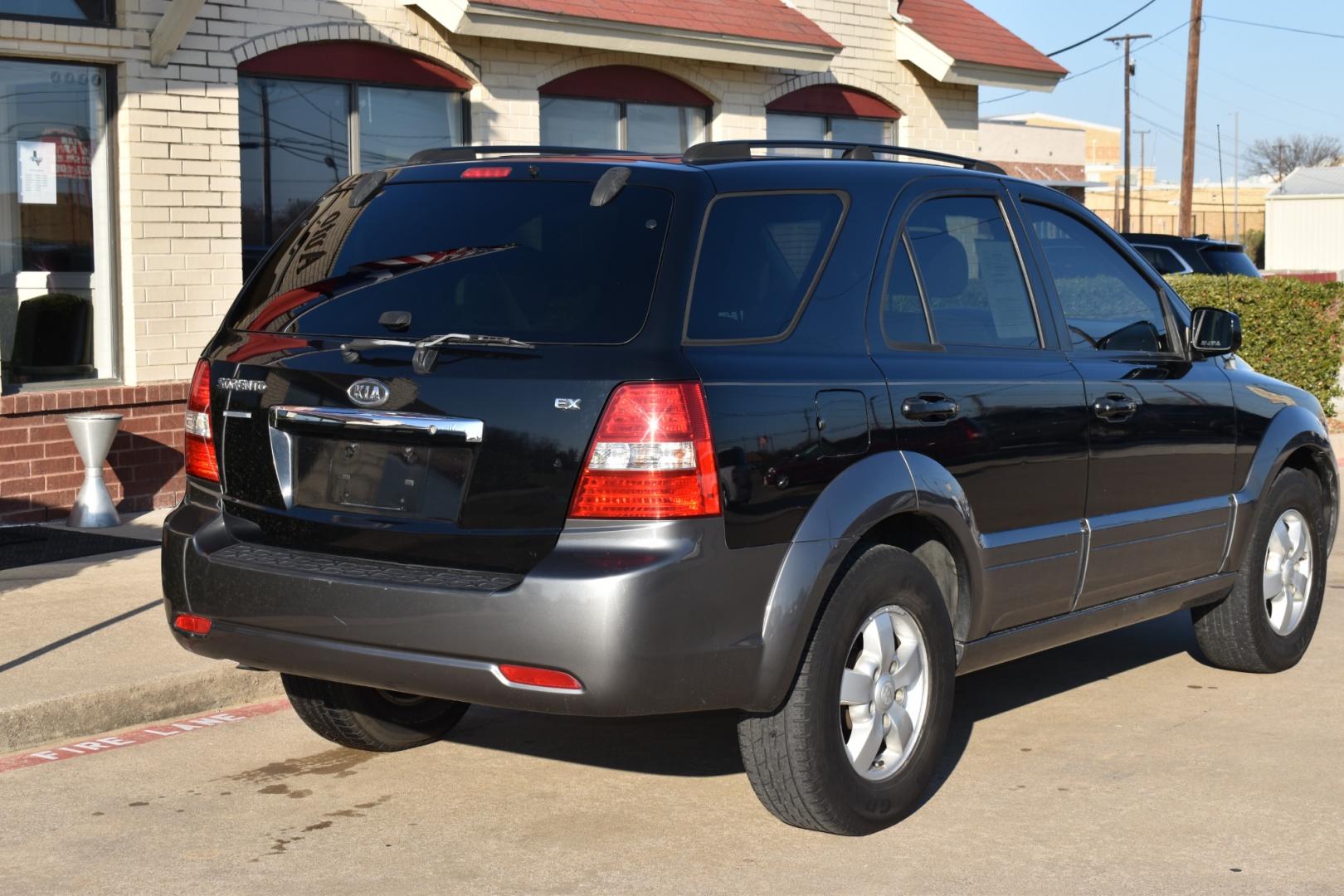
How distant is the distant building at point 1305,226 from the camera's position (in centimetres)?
7062

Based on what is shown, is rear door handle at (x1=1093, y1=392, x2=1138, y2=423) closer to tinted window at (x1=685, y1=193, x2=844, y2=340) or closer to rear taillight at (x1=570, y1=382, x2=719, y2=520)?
tinted window at (x1=685, y1=193, x2=844, y2=340)

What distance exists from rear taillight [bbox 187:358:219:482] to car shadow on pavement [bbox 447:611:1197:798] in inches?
62.0

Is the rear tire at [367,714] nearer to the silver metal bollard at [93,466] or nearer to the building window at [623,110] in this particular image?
the silver metal bollard at [93,466]

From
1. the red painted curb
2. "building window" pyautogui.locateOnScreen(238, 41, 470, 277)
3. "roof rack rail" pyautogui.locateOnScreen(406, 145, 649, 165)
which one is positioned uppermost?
"building window" pyautogui.locateOnScreen(238, 41, 470, 277)

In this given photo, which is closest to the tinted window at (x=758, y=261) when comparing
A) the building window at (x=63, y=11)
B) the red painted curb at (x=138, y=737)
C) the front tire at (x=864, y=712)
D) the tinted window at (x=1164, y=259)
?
the front tire at (x=864, y=712)

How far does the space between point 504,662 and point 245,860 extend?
3.56 ft

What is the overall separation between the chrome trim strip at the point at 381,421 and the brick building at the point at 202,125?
6611 millimetres

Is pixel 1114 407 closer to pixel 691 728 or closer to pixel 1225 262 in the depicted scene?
pixel 691 728

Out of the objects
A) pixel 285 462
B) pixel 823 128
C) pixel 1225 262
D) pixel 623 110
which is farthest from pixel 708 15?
pixel 285 462

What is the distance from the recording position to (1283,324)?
16672 mm

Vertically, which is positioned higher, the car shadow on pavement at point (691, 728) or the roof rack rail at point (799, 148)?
the roof rack rail at point (799, 148)

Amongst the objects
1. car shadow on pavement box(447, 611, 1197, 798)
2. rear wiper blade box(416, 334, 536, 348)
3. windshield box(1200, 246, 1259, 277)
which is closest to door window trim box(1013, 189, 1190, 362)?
car shadow on pavement box(447, 611, 1197, 798)

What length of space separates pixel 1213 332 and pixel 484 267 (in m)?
3.06

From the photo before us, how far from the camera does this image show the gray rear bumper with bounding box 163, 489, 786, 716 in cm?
443
